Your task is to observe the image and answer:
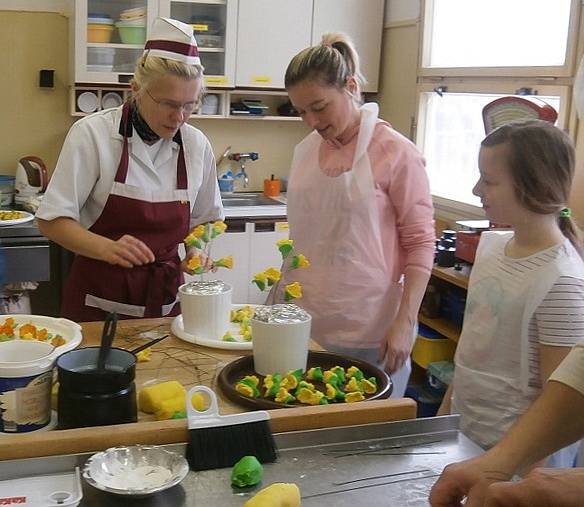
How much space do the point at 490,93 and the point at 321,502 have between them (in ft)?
8.34

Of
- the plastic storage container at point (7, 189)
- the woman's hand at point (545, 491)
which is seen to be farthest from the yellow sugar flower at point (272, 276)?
the plastic storage container at point (7, 189)

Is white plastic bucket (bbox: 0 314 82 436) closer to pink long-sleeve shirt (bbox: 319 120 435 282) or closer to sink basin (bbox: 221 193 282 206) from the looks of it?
pink long-sleeve shirt (bbox: 319 120 435 282)

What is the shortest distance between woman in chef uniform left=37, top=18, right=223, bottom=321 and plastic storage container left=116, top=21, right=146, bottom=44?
5.64ft

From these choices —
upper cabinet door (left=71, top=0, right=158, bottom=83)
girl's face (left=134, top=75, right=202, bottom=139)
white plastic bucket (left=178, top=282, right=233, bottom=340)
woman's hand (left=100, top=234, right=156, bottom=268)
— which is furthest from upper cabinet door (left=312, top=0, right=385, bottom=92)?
white plastic bucket (left=178, top=282, right=233, bottom=340)

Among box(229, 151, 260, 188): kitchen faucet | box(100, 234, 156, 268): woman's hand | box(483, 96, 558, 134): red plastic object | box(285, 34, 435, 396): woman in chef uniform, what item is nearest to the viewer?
box(100, 234, 156, 268): woman's hand

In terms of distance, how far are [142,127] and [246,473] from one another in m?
1.11

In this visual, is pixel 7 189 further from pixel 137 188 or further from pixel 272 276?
pixel 272 276

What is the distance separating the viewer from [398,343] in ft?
5.93

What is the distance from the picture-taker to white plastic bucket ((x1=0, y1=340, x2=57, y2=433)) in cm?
114

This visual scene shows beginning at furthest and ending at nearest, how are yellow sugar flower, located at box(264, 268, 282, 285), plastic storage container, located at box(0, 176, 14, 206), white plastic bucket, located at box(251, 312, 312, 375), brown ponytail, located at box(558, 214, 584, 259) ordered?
1. plastic storage container, located at box(0, 176, 14, 206)
2. brown ponytail, located at box(558, 214, 584, 259)
3. yellow sugar flower, located at box(264, 268, 282, 285)
4. white plastic bucket, located at box(251, 312, 312, 375)

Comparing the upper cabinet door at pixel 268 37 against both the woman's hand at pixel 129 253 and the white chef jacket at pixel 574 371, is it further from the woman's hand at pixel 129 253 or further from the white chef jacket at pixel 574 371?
the white chef jacket at pixel 574 371

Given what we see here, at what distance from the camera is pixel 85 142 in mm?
1853

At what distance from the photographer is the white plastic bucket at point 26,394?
1.14m

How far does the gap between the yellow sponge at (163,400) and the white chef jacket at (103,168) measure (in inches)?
27.8
